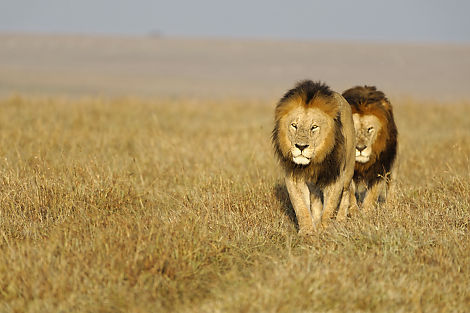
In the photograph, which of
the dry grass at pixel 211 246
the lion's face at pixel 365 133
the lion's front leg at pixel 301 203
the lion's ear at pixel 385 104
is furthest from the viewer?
the lion's ear at pixel 385 104

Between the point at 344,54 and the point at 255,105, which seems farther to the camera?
the point at 344,54

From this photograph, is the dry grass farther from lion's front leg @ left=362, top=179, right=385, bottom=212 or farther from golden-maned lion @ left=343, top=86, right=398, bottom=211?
golden-maned lion @ left=343, top=86, right=398, bottom=211

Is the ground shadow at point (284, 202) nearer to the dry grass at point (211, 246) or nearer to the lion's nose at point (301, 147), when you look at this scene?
the dry grass at point (211, 246)

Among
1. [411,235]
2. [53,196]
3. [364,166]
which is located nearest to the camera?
[411,235]

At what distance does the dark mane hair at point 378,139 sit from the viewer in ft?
20.8

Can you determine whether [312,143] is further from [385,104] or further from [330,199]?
[385,104]

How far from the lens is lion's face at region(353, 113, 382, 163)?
20.4ft

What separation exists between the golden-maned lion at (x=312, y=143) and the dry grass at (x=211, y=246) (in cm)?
34

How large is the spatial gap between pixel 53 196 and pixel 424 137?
316 inches

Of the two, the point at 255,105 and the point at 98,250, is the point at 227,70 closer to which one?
the point at 255,105

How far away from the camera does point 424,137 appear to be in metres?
11.5

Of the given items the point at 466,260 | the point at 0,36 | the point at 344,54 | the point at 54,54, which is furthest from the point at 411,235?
the point at 0,36

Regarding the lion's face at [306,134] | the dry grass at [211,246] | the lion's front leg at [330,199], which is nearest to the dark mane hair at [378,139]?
the dry grass at [211,246]

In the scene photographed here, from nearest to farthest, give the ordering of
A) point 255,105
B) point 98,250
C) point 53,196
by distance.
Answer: point 98,250
point 53,196
point 255,105
